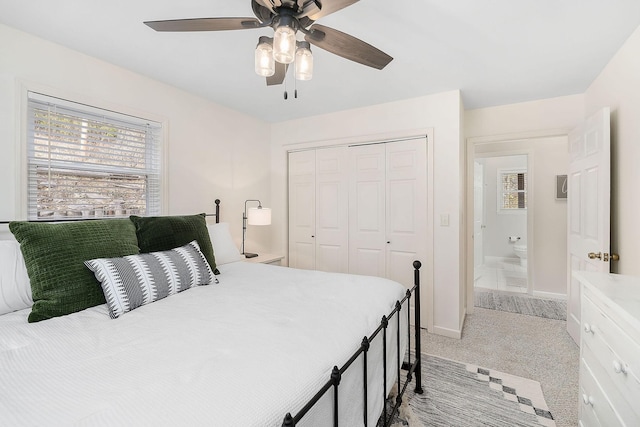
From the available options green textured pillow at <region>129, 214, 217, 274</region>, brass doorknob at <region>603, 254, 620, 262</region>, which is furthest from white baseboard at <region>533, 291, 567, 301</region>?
green textured pillow at <region>129, 214, 217, 274</region>

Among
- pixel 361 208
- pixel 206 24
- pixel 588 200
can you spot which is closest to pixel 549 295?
pixel 588 200

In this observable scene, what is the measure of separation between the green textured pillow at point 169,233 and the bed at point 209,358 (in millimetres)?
444

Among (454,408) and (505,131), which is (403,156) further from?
(454,408)

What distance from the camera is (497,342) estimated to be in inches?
108

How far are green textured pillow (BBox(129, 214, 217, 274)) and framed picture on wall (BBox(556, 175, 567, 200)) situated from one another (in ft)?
14.9

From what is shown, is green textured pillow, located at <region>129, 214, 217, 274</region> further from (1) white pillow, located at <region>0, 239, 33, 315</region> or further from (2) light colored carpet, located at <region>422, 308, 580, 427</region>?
(2) light colored carpet, located at <region>422, 308, 580, 427</region>

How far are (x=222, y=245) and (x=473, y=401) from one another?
224cm

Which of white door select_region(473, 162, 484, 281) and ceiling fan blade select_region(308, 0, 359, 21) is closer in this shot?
ceiling fan blade select_region(308, 0, 359, 21)

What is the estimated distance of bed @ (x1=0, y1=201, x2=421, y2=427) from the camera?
2.52ft

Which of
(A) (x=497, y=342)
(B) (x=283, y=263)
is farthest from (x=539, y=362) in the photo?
(B) (x=283, y=263)

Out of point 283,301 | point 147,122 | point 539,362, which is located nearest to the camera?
point 283,301

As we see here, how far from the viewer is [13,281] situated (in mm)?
1502

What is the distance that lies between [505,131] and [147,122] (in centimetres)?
364

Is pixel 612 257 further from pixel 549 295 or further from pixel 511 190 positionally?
pixel 511 190
